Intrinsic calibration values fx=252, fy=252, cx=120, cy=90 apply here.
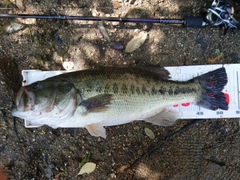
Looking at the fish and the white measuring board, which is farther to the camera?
the white measuring board

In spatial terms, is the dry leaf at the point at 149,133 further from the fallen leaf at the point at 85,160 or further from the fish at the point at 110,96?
the fallen leaf at the point at 85,160

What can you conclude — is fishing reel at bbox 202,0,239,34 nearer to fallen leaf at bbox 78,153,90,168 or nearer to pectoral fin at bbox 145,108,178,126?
pectoral fin at bbox 145,108,178,126

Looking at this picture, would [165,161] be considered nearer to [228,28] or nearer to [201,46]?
[201,46]

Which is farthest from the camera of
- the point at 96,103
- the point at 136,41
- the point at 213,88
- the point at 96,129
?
the point at 136,41

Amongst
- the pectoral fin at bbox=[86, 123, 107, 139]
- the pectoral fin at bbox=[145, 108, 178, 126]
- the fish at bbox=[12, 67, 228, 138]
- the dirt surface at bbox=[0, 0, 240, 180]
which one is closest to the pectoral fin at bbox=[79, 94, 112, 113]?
the fish at bbox=[12, 67, 228, 138]

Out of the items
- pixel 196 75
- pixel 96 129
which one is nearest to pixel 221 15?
pixel 196 75

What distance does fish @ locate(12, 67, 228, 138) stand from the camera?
7.22ft

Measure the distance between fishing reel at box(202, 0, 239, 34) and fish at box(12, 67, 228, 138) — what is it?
1.61 ft

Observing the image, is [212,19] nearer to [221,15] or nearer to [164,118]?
[221,15]

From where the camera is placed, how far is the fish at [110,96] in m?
2.20

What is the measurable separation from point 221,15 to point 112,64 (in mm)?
1293

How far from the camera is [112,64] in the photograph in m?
3.01

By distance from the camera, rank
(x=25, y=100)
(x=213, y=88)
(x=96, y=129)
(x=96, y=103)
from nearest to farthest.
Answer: (x=25, y=100)
(x=96, y=103)
(x=96, y=129)
(x=213, y=88)

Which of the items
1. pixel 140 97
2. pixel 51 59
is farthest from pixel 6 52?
pixel 140 97
